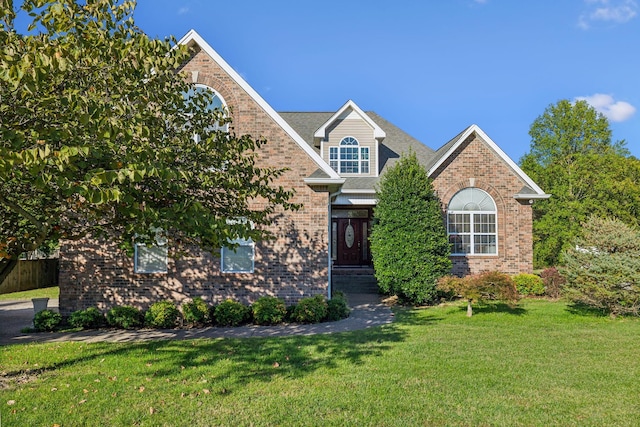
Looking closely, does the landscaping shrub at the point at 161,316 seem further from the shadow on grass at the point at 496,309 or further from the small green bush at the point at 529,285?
the small green bush at the point at 529,285

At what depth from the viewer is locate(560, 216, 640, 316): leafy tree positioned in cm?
1127

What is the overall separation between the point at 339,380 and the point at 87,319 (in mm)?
7468

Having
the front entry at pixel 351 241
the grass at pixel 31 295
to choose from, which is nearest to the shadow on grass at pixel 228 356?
the front entry at pixel 351 241

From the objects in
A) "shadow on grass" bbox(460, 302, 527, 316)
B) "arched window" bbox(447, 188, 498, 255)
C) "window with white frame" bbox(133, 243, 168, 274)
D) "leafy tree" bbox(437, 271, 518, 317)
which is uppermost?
"arched window" bbox(447, 188, 498, 255)

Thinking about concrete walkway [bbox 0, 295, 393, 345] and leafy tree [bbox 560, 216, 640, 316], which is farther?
leafy tree [bbox 560, 216, 640, 316]

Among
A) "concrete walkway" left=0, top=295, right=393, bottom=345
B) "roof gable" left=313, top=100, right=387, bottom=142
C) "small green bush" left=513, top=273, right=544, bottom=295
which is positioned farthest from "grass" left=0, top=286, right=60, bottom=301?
"small green bush" left=513, top=273, right=544, bottom=295

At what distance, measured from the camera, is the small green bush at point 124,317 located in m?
11.0

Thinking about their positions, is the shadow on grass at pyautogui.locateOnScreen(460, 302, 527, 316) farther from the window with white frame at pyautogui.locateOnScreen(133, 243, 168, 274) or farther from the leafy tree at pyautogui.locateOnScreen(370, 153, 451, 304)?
the window with white frame at pyautogui.locateOnScreen(133, 243, 168, 274)

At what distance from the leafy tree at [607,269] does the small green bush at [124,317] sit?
1125 centimetres

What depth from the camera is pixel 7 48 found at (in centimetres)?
455

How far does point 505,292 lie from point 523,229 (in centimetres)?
662

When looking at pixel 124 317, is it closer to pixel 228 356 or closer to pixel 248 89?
pixel 228 356

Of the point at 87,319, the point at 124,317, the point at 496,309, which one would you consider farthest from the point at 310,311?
the point at 496,309

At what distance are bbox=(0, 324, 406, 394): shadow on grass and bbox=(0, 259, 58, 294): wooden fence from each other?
48.8 feet
